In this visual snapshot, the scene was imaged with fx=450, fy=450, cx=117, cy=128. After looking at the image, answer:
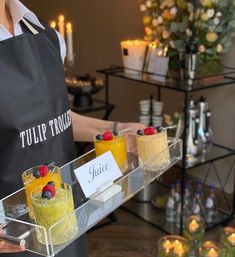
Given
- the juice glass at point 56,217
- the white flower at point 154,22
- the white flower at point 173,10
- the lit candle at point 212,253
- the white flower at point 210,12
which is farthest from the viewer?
the white flower at point 154,22

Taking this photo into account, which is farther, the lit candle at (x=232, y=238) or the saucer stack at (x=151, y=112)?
the saucer stack at (x=151, y=112)

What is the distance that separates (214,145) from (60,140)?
1695mm

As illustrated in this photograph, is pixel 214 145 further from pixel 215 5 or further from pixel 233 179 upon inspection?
pixel 215 5

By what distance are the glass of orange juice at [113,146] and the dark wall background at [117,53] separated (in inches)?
62.8

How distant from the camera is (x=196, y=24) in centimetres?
226

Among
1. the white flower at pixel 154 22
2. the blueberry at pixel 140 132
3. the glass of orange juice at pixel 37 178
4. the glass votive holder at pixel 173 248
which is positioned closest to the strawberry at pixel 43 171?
the glass of orange juice at pixel 37 178

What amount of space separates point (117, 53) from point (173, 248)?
181 centimetres

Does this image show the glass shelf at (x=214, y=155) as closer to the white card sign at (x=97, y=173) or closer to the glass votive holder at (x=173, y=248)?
the glass votive holder at (x=173, y=248)

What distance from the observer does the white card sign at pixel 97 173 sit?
955 mm

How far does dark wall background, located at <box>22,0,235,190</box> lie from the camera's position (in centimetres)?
271

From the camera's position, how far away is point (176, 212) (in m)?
2.62

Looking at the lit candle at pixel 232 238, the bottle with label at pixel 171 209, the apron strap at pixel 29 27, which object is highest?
the apron strap at pixel 29 27

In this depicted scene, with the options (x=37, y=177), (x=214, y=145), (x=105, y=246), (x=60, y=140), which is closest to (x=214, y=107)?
(x=214, y=145)

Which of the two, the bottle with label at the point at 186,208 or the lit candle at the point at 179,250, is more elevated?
the lit candle at the point at 179,250
